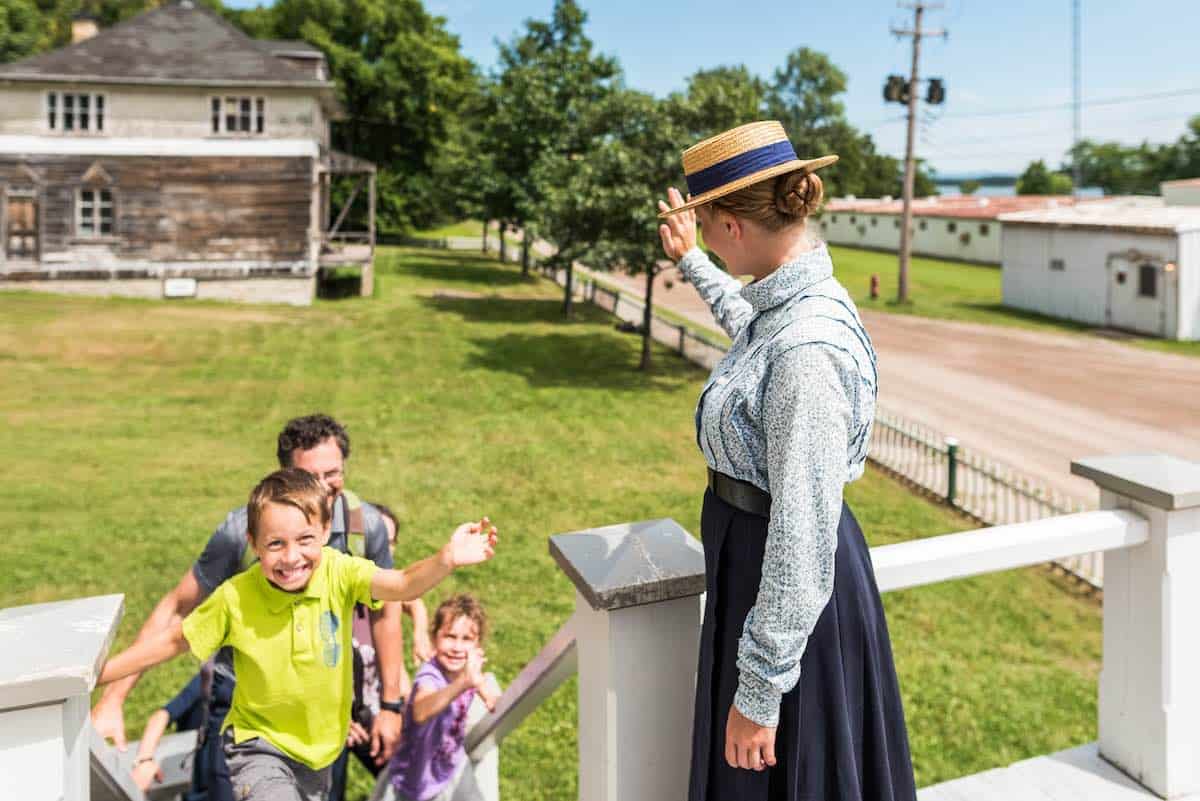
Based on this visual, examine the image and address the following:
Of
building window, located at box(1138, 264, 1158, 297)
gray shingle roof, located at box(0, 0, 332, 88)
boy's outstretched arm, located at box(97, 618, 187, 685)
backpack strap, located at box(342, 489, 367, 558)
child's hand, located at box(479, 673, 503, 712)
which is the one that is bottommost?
child's hand, located at box(479, 673, 503, 712)

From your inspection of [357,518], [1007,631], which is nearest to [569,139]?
[1007,631]

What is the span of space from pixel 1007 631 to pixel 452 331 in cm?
1935

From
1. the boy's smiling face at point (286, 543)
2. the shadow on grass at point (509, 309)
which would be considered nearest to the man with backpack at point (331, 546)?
the boy's smiling face at point (286, 543)

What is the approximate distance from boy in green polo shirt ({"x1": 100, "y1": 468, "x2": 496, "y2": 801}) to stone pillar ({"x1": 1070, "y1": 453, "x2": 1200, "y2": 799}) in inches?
89.9

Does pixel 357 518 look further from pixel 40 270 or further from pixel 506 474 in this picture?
pixel 40 270

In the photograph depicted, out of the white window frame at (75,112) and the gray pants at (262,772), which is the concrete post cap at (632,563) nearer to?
the gray pants at (262,772)

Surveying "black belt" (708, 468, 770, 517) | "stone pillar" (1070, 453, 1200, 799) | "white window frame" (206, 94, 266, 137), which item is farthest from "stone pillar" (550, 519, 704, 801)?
"white window frame" (206, 94, 266, 137)

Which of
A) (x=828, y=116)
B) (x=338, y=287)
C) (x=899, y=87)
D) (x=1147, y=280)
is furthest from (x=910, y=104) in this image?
(x=828, y=116)

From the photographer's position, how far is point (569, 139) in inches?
1094

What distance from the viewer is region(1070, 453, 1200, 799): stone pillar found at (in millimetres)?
3268

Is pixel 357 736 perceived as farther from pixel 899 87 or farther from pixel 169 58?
pixel 899 87

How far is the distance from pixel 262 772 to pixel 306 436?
1292 millimetres

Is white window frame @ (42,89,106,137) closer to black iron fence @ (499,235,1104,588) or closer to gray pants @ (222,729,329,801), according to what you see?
black iron fence @ (499,235,1104,588)

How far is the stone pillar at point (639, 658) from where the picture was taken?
2.48 metres
